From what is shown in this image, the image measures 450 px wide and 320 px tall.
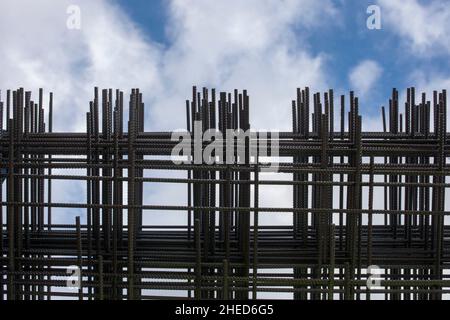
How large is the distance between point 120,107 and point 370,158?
3.33m

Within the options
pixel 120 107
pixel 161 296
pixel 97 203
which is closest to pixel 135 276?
pixel 161 296

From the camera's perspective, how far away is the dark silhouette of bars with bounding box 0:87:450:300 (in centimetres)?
734

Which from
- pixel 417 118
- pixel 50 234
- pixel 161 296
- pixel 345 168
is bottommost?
pixel 161 296

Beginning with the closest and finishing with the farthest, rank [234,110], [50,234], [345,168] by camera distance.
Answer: [345,168] → [234,110] → [50,234]

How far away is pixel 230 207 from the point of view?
732cm

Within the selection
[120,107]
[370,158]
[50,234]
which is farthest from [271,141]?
[50,234]

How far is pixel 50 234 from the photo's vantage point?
844 centimetres

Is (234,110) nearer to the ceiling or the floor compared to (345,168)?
nearer to the ceiling

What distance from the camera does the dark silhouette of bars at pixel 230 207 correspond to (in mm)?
7336
